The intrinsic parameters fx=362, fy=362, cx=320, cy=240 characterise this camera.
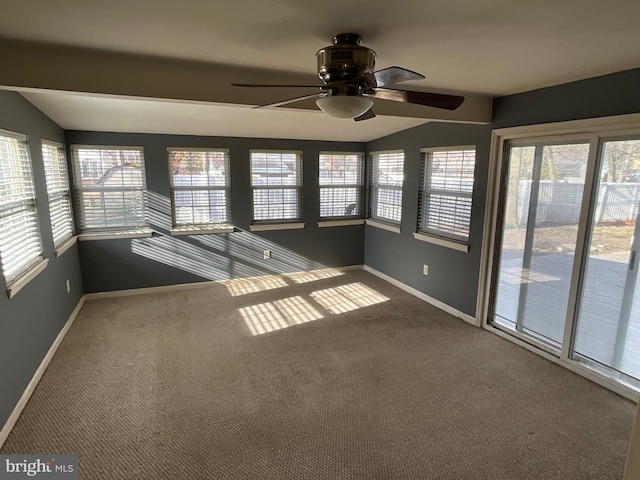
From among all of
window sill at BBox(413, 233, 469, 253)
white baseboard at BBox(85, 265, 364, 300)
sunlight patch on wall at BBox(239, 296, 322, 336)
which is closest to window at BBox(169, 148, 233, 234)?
white baseboard at BBox(85, 265, 364, 300)

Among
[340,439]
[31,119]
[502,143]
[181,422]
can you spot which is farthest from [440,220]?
[31,119]

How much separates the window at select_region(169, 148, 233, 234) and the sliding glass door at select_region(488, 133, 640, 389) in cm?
324

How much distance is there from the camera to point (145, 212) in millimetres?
4379

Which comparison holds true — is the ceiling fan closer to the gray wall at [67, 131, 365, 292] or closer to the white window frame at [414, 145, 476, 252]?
the white window frame at [414, 145, 476, 252]

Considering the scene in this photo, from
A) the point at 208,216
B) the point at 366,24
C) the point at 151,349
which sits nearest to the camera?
the point at 366,24

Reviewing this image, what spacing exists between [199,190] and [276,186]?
1012 mm

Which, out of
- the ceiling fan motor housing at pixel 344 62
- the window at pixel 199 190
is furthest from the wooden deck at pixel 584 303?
the window at pixel 199 190

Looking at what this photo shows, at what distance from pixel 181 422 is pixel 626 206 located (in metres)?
3.25

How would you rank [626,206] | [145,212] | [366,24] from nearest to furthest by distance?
[366,24], [626,206], [145,212]

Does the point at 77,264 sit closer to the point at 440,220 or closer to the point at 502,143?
the point at 440,220

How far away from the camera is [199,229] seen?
4629mm

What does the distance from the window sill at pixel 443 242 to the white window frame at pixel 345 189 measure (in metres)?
1.30

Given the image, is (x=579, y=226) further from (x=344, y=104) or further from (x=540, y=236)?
(x=344, y=104)

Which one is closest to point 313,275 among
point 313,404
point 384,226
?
point 384,226
